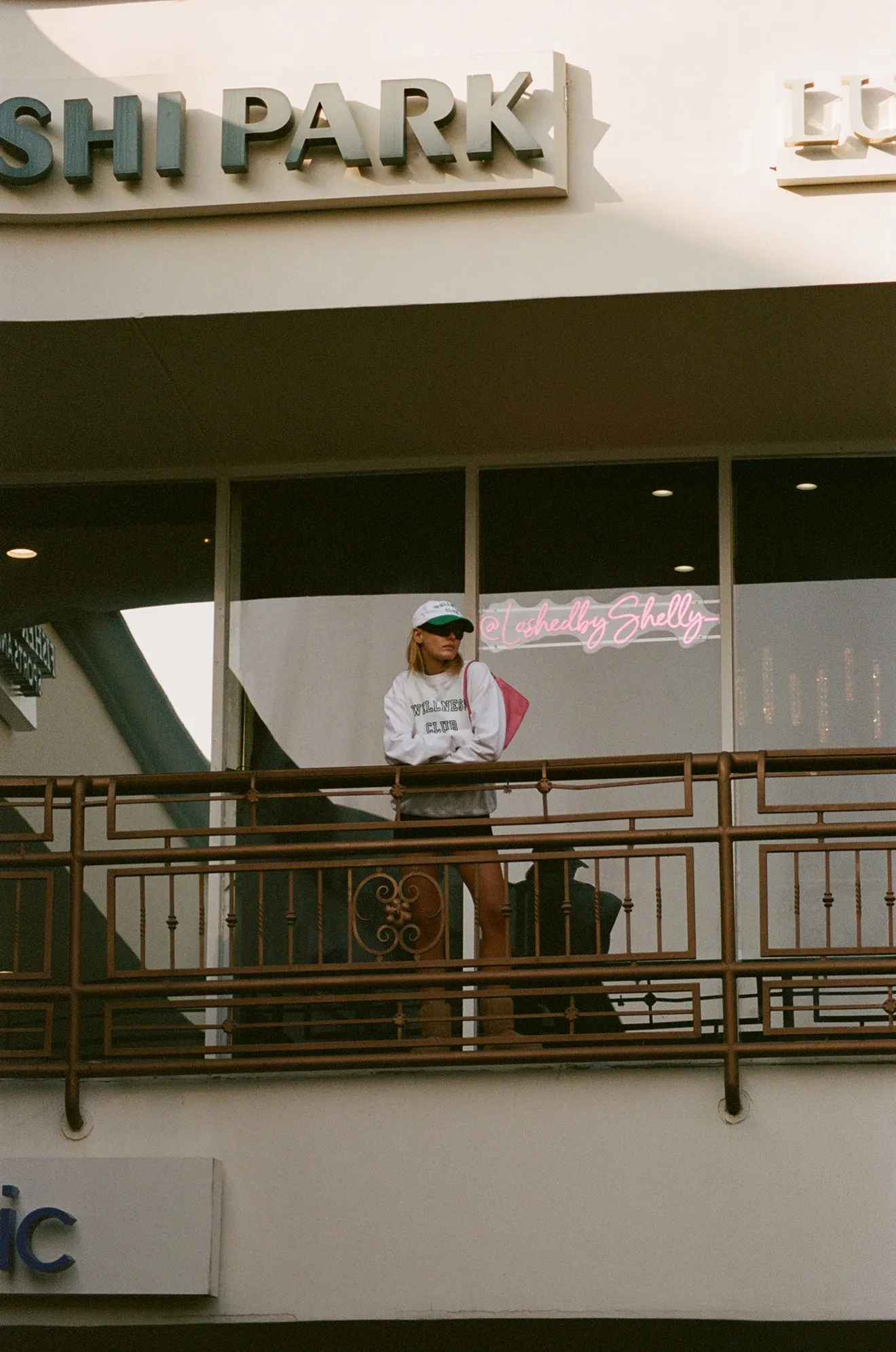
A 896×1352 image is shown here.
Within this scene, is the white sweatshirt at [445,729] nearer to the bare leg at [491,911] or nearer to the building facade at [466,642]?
the building facade at [466,642]

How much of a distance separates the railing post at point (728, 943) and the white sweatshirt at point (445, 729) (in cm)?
95

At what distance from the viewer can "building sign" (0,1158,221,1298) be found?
259 inches

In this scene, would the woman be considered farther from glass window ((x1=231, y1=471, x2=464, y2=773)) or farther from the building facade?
glass window ((x1=231, y1=471, x2=464, y2=773))

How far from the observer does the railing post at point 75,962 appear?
269 inches

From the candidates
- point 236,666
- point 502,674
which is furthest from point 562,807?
point 236,666

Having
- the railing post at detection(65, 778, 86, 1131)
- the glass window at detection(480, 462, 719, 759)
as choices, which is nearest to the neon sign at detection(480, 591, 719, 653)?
the glass window at detection(480, 462, 719, 759)

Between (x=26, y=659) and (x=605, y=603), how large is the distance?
2.89 m

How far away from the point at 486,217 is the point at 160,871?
9.90 ft

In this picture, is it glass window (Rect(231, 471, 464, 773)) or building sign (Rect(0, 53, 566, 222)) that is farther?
glass window (Rect(231, 471, 464, 773))

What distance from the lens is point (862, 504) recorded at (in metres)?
9.04

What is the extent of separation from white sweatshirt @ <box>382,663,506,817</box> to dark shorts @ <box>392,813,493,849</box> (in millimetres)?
51

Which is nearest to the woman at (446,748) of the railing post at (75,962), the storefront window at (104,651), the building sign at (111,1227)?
the building sign at (111,1227)

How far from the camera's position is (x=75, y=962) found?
23.0 feet

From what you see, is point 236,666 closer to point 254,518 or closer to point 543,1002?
point 254,518
